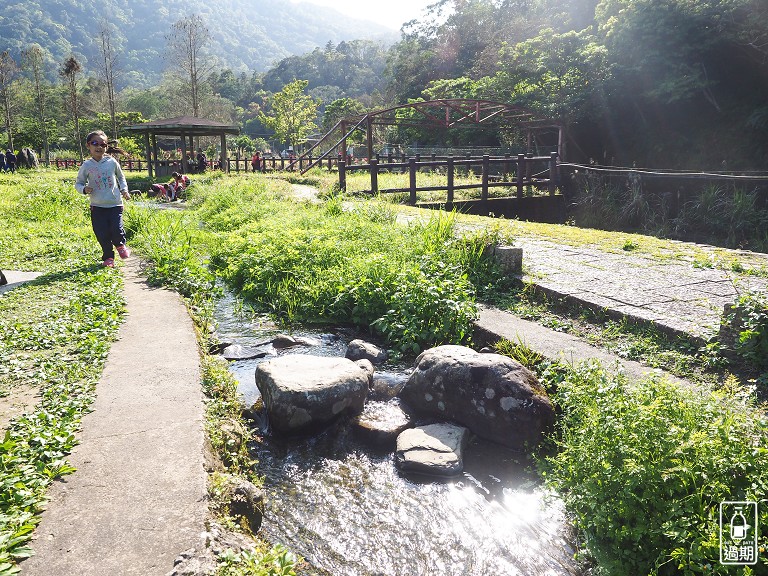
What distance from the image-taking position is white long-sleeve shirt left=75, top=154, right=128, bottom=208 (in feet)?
21.9

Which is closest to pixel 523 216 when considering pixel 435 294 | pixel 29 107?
pixel 435 294

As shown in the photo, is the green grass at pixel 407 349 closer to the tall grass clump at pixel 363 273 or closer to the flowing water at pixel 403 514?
A: the tall grass clump at pixel 363 273

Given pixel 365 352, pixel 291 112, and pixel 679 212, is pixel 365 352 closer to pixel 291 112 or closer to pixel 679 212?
pixel 679 212

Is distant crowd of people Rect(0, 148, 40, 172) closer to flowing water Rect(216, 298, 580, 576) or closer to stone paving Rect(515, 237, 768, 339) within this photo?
stone paving Rect(515, 237, 768, 339)

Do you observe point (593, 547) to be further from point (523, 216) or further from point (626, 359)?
point (523, 216)

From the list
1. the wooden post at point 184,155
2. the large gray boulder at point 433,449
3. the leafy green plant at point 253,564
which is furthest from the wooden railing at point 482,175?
the wooden post at point 184,155

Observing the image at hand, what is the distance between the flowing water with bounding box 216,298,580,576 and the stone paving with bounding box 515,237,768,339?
6.18 ft

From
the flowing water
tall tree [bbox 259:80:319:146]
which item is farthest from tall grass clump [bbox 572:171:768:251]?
tall tree [bbox 259:80:319:146]

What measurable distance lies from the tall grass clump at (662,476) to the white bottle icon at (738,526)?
63 mm

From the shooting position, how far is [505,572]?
2.84m

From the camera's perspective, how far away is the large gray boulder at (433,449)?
11.8ft

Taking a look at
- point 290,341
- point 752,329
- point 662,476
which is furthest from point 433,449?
point 290,341

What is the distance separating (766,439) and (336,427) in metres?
2.62

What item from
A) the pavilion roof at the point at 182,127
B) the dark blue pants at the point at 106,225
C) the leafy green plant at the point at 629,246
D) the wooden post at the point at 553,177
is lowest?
the leafy green plant at the point at 629,246
